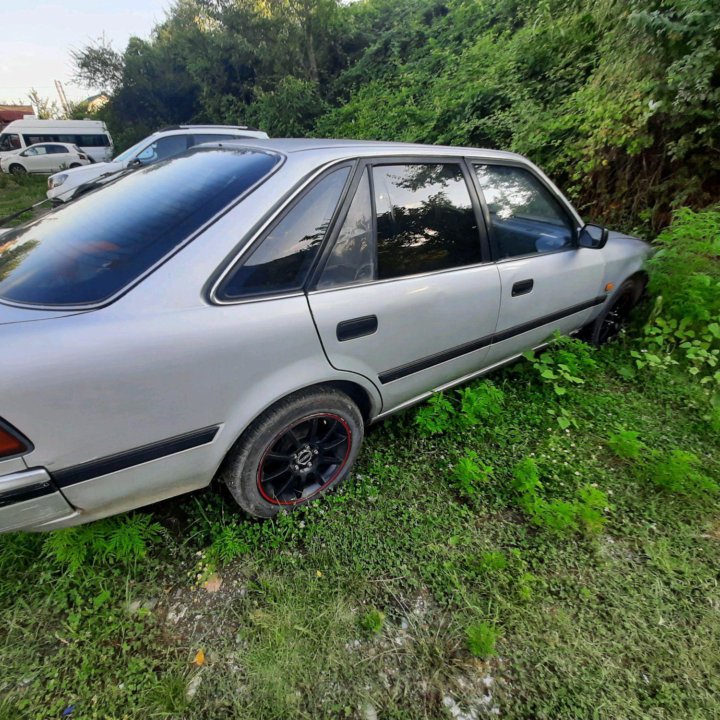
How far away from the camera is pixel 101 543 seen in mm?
1629

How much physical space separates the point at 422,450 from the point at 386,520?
1.75ft

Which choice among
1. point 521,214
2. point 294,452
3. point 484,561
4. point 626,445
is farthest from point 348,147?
point 626,445

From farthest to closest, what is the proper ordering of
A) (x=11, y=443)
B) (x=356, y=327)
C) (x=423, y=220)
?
(x=423, y=220) < (x=356, y=327) < (x=11, y=443)

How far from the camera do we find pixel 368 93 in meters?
11.5

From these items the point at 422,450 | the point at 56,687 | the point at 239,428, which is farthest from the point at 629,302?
the point at 56,687

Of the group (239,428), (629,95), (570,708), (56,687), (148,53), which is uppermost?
(148,53)

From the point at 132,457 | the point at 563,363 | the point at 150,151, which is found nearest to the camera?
the point at 132,457

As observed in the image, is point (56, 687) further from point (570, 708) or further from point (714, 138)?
point (714, 138)

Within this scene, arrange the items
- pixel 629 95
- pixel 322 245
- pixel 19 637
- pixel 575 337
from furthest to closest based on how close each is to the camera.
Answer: pixel 629 95, pixel 575 337, pixel 322 245, pixel 19 637

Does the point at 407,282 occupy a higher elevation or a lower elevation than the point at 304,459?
higher

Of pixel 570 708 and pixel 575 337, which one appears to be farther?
pixel 575 337

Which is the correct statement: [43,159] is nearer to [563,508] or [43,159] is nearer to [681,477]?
[563,508]

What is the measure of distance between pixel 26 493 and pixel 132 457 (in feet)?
0.91

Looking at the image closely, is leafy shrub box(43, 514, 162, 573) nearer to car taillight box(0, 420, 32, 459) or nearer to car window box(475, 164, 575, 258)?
car taillight box(0, 420, 32, 459)
